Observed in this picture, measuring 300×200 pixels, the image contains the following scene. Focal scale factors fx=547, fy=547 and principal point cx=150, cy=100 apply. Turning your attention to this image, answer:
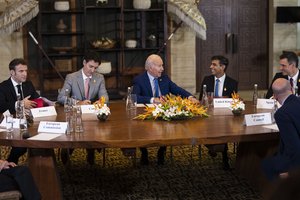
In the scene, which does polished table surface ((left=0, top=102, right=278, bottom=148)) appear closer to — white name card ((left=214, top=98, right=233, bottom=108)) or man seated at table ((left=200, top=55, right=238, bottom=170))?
Answer: white name card ((left=214, top=98, right=233, bottom=108))

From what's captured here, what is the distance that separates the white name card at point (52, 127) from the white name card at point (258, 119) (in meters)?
1.39

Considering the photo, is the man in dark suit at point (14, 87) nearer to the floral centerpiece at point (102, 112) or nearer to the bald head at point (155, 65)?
the floral centerpiece at point (102, 112)

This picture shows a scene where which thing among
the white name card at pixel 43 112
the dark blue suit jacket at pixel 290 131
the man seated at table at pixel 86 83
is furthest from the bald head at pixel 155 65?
the dark blue suit jacket at pixel 290 131

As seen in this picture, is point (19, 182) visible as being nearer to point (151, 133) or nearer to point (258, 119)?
point (151, 133)

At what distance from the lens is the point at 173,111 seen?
443 centimetres

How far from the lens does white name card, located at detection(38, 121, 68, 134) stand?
403 cm

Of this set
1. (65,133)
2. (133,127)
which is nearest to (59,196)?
(65,133)

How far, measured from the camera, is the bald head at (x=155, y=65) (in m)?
5.84

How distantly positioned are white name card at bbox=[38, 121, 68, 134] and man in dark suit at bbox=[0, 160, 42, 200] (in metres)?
0.60

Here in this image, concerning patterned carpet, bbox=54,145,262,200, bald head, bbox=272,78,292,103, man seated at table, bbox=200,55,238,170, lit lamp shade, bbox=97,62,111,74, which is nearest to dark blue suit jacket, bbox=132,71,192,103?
man seated at table, bbox=200,55,238,170

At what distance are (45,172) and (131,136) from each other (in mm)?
751

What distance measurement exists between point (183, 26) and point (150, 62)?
14.8 feet

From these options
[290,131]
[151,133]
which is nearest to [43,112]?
[151,133]

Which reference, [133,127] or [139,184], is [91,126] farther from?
[139,184]
